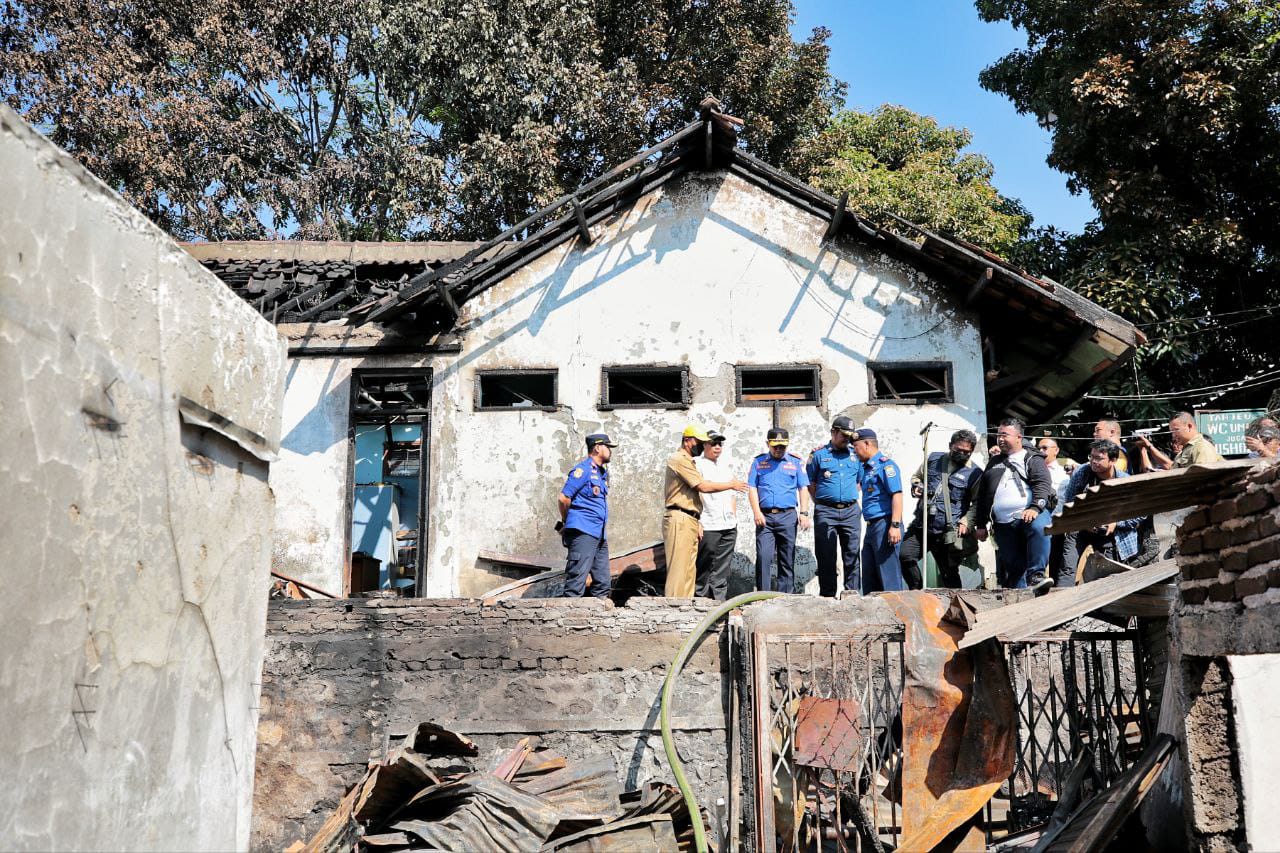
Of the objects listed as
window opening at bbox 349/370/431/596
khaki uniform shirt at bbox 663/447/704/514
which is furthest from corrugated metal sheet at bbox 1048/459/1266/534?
window opening at bbox 349/370/431/596

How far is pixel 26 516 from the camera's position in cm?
225

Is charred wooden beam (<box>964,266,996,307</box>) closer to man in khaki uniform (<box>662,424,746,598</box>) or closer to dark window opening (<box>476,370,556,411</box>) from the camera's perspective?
man in khaki uniform (<box>662,424,746,598</box>)

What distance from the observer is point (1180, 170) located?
1616 centimetres

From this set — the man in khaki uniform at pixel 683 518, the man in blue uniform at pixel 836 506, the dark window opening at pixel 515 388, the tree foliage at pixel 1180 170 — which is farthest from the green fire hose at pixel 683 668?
the tree foliage at pixel 1180 170

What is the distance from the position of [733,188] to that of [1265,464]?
790 centimetres

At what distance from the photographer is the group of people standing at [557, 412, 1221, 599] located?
9242 millimetres

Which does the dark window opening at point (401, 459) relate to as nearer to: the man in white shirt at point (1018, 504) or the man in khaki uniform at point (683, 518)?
the man in khaki uniform at point (683, 518)

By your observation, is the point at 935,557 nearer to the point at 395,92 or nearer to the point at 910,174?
the point at 910,174

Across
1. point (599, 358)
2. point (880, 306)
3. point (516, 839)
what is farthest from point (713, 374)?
point (516, 839)

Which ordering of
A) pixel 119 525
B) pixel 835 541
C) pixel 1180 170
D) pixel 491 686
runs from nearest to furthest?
pixel 119 525 < pixel 491 686 < pixel 835 541 < pixel 1180 170

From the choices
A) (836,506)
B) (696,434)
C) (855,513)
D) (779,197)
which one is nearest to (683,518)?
(696,434)

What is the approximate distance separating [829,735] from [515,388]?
5755mm

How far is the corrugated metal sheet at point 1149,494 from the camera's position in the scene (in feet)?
18.0

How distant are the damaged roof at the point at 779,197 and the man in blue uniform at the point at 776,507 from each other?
2.94m
